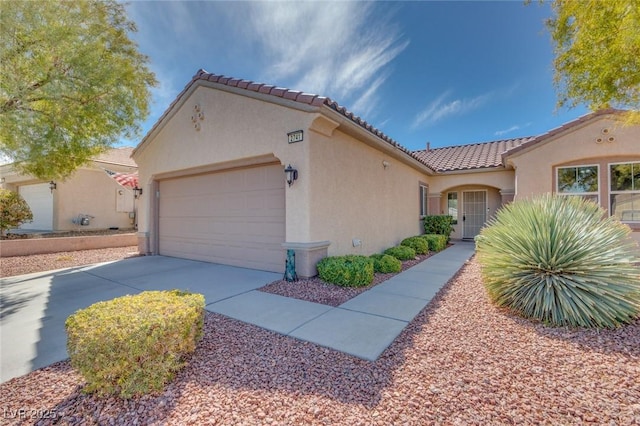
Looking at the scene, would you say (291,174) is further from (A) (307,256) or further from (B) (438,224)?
(B) (438,224)

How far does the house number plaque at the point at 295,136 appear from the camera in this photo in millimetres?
6555

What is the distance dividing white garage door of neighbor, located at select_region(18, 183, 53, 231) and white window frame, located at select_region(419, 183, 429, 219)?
790 inches

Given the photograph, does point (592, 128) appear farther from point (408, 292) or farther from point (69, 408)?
point (69, 408)

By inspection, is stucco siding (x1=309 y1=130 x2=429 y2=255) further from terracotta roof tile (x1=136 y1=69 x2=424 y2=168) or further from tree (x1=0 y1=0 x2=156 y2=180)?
tree (x1=0 y1=0 x2=156 y2=180)

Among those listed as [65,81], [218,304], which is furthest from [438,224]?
[65,81]

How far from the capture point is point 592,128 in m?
10.4

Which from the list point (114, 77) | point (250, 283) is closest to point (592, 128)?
point (250, 283)

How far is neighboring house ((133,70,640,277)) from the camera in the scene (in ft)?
22.1

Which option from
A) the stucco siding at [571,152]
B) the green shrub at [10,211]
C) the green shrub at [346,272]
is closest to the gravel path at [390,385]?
the green shrub at [346,272]

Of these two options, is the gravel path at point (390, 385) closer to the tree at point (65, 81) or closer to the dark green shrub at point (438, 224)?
the tree at point (65, 81)

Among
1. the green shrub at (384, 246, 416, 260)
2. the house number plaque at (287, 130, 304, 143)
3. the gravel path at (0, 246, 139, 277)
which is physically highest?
the house number plaque at (287, 130, 304, 143)

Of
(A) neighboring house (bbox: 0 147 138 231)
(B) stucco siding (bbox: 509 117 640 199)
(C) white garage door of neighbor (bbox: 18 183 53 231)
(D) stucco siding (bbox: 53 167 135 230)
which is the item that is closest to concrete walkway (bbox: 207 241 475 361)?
(B) stucco siding (bbox: 509 117 640 199)

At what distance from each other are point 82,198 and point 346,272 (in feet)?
56.7

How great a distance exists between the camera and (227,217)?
341 inches
